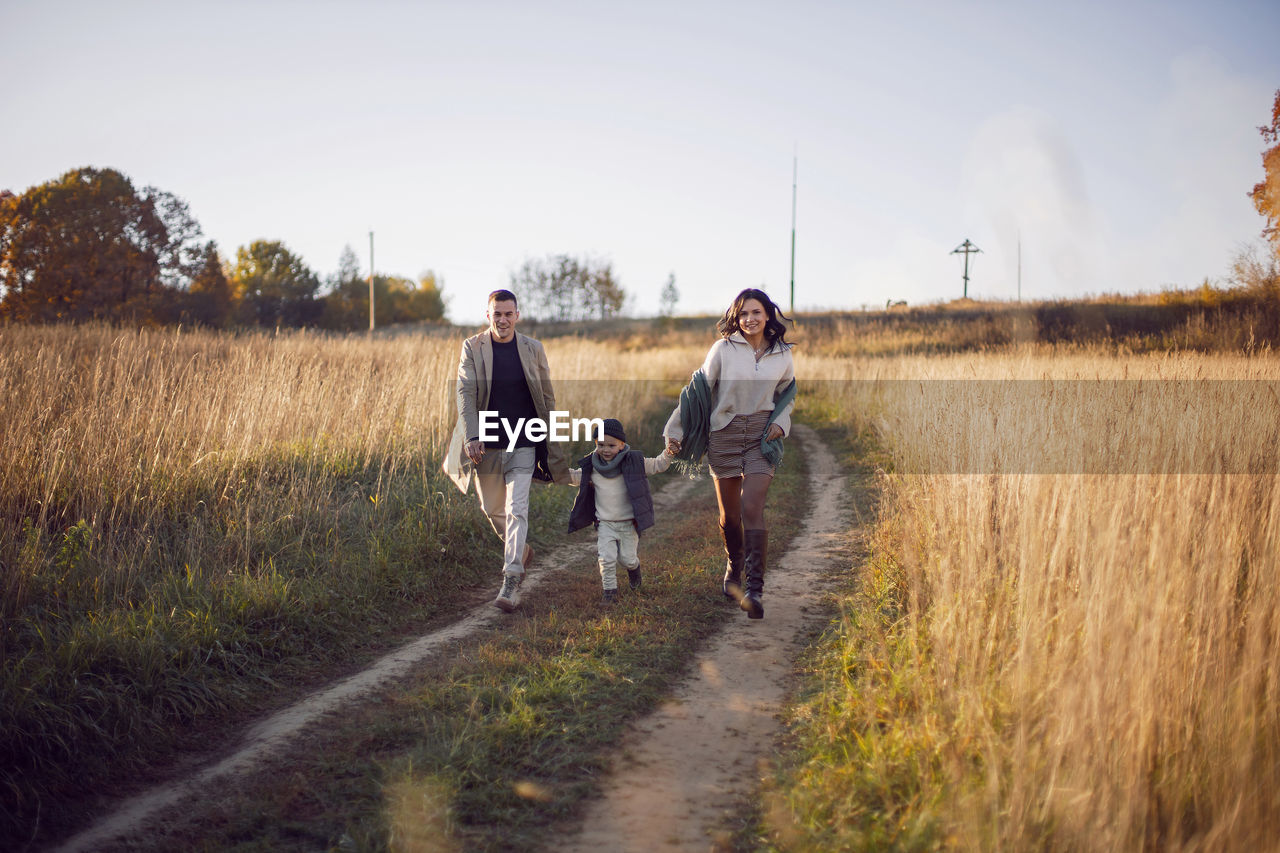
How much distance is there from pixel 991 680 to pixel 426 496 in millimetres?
5435

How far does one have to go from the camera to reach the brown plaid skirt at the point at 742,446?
530 centimetres

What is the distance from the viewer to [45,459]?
573cm

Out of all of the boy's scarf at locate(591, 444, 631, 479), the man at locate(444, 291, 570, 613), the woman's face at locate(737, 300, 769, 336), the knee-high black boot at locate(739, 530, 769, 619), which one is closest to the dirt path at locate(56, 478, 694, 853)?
the man at locate(444, 291, 570, 613)

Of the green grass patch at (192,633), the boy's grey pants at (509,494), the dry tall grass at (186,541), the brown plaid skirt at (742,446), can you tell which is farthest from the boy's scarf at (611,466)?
the dry tall grass at (186,541)

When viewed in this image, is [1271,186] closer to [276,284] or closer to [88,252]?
[88,252]

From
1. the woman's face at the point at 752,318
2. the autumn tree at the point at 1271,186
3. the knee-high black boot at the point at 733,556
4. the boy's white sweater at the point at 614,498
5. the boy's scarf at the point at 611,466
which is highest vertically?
the autumn tree at the point at 1271,186

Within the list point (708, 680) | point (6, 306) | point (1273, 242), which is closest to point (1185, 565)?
point (708, 680)

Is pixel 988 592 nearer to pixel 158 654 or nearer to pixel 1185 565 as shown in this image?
pixel 1185 565

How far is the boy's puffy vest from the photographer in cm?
564

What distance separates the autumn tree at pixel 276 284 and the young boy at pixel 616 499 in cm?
4269

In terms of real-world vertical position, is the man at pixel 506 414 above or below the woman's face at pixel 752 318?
below

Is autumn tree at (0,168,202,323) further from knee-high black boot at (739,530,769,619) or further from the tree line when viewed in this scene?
knee-high black boot at (739,530,769,619)

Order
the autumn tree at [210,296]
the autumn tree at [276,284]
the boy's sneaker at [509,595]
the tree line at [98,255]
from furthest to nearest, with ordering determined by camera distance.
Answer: the autumn tree at [276,284] < the autumn tree at [210,296] < the tree line at [98,255] < the boy's sneaker at [509,595]

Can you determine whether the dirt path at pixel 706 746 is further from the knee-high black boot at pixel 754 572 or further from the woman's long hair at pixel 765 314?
the woman's long hair at pixel 765 314
